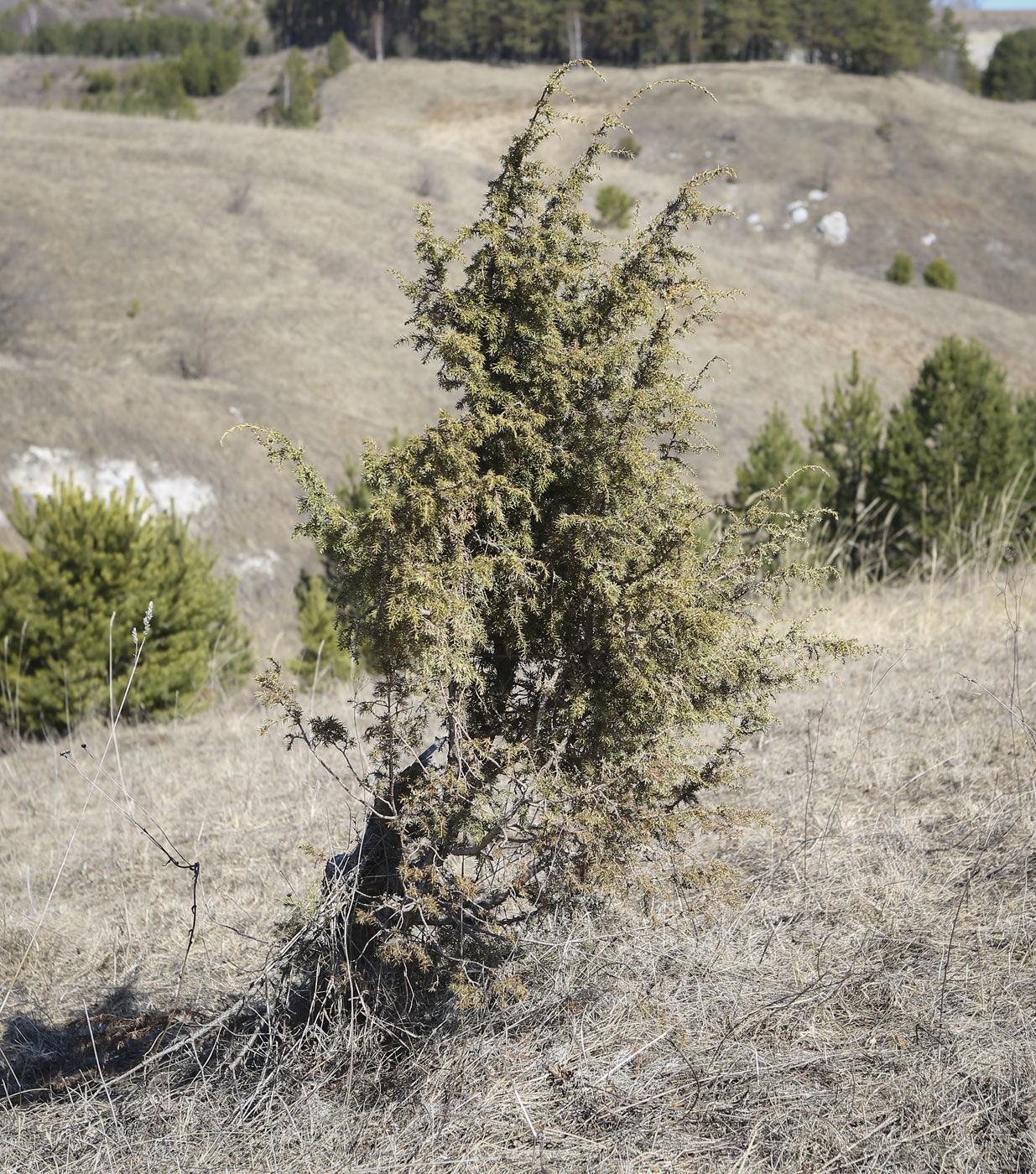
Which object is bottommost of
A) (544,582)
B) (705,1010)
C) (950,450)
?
(705,1010)

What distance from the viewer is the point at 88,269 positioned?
2419cm

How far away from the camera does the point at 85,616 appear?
7.61 metres

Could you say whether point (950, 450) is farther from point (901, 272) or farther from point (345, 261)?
point (901, 272)

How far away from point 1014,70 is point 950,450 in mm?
67239

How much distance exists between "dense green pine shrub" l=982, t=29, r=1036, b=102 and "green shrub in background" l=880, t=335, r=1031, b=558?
65787 mm

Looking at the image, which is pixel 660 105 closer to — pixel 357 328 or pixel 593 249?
pixel 357 328

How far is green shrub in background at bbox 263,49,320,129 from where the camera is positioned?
4606 cm

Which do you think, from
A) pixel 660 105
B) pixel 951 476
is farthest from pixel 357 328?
pixel 660 105

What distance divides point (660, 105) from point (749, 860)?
59.4 metres

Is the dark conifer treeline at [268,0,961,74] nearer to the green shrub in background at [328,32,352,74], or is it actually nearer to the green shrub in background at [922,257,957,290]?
the green shrub in background at [328,32,352,74]

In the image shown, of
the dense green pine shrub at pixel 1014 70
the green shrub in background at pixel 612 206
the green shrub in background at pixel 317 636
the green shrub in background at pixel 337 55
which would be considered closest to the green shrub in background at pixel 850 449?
the green shrub in background at pixel 317 636

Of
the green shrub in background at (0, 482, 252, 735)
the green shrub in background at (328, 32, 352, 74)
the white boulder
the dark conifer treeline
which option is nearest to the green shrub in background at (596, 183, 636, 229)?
the white boulder

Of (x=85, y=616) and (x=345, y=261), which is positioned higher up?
(x=345, y=261)

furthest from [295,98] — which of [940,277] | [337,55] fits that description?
[940,277]
